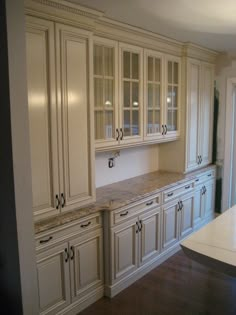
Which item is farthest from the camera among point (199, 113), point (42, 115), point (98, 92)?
point (199, 113)

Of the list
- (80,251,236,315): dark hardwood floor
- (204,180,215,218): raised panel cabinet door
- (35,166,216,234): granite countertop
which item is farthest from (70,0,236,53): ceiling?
(80,251,236,315): dark hardwood floor

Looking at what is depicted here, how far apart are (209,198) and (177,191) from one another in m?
1.09

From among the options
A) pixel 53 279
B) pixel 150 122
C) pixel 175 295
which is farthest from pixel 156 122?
pixel 53 279

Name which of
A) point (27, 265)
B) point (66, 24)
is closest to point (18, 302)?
point (27, 265)

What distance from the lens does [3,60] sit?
1822mm

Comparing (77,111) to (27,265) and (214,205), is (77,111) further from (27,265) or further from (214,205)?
(214,205)

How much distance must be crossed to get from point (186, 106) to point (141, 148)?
31.4 inches

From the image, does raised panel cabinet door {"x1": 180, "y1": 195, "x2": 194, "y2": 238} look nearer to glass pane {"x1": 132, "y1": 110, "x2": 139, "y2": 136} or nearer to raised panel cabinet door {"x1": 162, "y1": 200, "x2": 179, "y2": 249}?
raised panel cabinet door {"x1": 162, "y1": 200, "x2": 179, "y2": 249}

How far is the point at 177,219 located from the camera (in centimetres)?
393

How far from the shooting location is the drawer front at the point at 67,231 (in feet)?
7.77

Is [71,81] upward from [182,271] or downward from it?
upward

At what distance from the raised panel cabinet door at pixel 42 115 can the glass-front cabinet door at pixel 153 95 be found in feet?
4.64

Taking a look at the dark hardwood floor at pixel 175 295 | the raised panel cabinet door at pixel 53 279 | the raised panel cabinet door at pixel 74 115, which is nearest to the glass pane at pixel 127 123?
the raised panel cabinet door at pixel 74 115

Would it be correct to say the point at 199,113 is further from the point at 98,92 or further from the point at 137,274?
the point at 137,274
